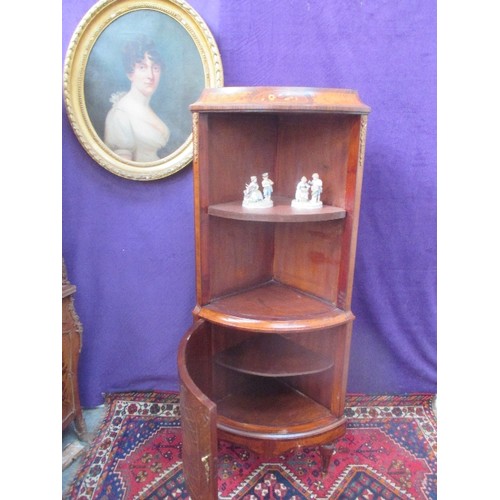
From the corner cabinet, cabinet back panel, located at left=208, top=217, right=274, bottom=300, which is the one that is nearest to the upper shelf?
the corner cabinet

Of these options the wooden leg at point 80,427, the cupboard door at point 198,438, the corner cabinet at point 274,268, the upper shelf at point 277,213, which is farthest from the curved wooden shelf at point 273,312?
the wooden leg at point 80,427

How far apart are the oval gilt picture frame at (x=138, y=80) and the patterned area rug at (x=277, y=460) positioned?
1143 mm

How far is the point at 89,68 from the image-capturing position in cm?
158

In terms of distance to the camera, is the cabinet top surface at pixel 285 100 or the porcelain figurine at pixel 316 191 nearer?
the cabinet top surface at pixel 285 100

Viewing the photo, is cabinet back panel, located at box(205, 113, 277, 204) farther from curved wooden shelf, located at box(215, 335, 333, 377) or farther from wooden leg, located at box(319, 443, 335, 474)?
wooden leg, located at box(319, 443, 335, 474)

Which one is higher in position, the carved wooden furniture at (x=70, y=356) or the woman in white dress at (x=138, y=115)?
the woman in white dress at (x=138, y=115)

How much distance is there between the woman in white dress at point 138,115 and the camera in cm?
158

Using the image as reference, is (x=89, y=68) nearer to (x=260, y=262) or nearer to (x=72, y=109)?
(x=72, y=109)

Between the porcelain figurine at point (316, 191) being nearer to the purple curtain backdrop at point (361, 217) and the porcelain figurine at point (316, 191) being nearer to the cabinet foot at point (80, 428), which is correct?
the purple curtain backdrop at point (361, 217)

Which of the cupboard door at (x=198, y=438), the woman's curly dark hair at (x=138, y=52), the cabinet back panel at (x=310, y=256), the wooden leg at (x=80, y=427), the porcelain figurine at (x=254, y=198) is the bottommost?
the wooden leg at (x=80, y=427)

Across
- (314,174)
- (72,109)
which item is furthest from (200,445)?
(72,109)

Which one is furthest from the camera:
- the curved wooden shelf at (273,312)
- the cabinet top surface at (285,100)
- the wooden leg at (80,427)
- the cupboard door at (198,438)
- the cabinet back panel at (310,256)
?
the wooden leg at (80,427)

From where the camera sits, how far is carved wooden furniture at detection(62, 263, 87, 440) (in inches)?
63.9
